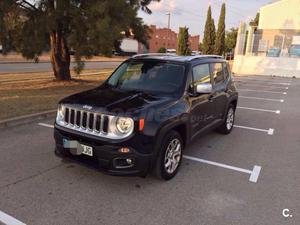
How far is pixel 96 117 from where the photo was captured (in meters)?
3.60

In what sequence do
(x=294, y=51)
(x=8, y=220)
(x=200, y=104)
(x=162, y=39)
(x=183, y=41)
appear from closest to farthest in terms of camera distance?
(x=8, y=220), (x=200, y=104), (x=294, y=51), (x=183, y=41), (x=162, y=39)

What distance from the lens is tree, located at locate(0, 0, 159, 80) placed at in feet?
29.2

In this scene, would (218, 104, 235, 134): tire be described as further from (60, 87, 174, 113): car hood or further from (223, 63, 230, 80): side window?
(60, 87, 174, 113): car hood

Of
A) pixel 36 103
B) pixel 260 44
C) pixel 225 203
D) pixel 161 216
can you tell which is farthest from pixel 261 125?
pixel 260 44

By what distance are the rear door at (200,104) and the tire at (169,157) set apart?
539 millimetres

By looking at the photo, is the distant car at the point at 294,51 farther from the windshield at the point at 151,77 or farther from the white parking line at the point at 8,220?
the white parking line at the point at 8,220

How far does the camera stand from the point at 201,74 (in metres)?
4.90

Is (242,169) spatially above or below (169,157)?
below

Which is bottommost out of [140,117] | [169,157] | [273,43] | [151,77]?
[169,157]

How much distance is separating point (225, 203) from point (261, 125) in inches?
177

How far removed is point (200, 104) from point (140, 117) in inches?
62.5

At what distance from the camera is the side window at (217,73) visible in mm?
5471

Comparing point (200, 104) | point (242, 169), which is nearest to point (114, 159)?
point (200, 104)

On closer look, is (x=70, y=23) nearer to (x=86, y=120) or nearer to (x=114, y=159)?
(x=86, y=120)
